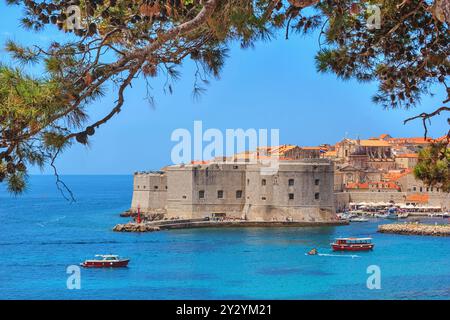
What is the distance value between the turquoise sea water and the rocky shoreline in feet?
2.14

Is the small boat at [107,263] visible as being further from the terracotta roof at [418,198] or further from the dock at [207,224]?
the terracotta roof at [418,198]

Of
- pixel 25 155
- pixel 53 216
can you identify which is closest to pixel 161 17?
pixel 25 155

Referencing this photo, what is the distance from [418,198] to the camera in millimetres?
43594

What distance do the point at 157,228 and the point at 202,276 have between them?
11.2 m

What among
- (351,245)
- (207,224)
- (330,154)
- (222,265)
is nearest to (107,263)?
(222,265)

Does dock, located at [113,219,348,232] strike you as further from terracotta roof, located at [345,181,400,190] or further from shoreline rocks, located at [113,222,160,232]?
Answer: terracotta roof, located at [345,181,400,190]

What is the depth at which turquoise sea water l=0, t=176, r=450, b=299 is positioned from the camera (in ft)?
58.9

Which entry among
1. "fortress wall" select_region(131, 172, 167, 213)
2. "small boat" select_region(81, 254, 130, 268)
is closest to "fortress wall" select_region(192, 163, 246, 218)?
"fortress wall" select_region(131, 172, 167, 213)

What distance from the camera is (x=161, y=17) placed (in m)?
4.49

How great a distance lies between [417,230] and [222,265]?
12.2 metres

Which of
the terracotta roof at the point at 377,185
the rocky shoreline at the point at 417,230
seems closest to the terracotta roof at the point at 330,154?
the terracotta roof at the point at 377,185

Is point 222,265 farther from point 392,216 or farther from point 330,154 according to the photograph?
point 330,154

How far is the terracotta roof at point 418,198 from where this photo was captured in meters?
43.2
